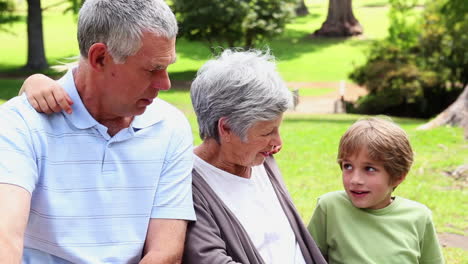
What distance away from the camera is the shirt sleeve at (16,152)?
2215 millimetres

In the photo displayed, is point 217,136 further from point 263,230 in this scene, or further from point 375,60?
point 375,60

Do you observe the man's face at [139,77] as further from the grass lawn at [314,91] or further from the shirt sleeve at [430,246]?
the grass lawn at [314,91]

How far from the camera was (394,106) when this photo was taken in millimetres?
17750

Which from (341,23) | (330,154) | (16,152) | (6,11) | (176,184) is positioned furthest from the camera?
(341,23)

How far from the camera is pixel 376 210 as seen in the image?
2.98 meters

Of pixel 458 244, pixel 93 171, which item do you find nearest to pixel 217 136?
pixel 93 171

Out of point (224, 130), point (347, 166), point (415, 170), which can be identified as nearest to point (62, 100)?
point (224, 130)

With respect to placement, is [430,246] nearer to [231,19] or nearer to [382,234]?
[382,234]

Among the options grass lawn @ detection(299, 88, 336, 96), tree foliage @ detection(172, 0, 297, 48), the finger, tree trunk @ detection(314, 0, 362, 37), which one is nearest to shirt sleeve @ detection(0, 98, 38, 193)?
the finger

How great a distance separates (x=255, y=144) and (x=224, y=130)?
125 millimetres

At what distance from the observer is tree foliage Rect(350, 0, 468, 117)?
17.1m

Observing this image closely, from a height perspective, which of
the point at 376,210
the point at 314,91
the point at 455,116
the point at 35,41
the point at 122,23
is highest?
the point at 122,23

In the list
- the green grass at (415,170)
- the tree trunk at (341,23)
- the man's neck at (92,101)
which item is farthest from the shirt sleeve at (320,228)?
the tree trunk at (341,23)

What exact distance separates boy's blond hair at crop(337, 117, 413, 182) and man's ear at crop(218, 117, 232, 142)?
507 mm
